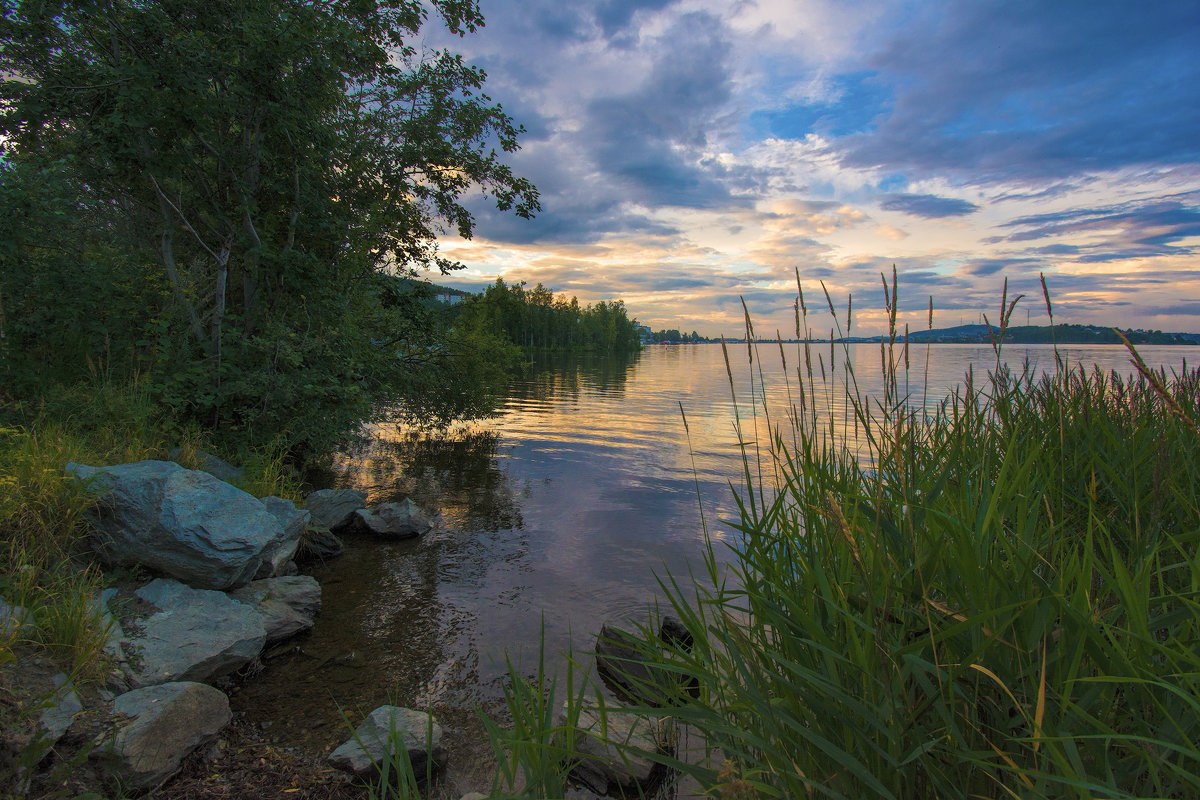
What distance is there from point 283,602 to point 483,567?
3.04m

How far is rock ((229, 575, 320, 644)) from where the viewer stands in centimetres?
658

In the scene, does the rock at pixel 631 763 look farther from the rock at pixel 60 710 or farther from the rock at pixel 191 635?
the rock at pixel 191 635

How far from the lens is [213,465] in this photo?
9.48 m

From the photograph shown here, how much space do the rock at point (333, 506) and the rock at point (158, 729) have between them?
5.52 meters

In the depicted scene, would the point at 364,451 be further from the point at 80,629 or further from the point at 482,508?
the point at 80,629

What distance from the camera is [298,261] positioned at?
12.0 metres

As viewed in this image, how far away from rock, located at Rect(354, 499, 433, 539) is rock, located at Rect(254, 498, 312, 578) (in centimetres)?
162

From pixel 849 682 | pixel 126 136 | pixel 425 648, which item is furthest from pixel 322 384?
pixel 849 682

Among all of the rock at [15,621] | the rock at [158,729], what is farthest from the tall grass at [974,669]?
the rock at [15,621]

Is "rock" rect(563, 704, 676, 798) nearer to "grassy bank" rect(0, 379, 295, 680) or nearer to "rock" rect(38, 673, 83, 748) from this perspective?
"rock" rect(38, 673, 83, 748)

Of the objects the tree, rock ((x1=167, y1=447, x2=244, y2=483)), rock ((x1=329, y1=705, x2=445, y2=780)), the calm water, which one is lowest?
the calm water

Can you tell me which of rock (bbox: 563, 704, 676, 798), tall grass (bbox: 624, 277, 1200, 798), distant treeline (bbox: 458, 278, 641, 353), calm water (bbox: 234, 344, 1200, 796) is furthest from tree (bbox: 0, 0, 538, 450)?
distant treeline (bbox: 458, 278, 641, 353)

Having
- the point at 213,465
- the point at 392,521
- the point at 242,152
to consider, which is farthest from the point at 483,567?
the point at 242,152

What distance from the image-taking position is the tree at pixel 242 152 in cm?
968
